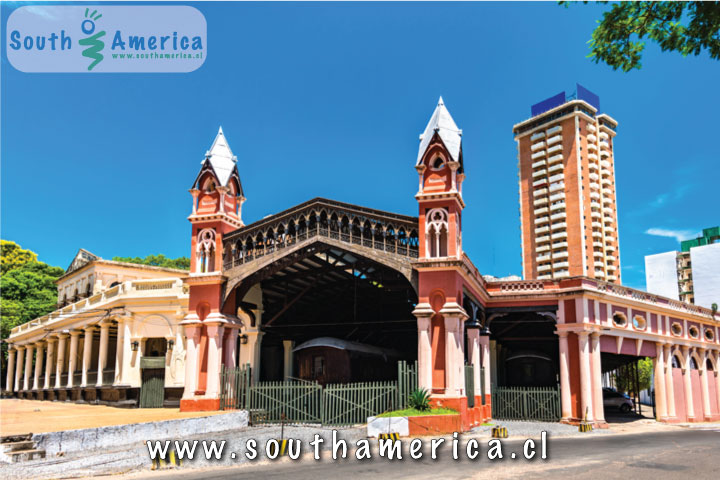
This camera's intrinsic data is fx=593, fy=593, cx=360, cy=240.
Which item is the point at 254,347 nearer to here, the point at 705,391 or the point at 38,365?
the point at 705,391

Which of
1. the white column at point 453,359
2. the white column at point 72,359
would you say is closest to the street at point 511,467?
the white column at point 453,359

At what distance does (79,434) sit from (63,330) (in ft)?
91.9

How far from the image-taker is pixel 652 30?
7828 millimetres

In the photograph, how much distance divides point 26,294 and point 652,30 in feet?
202

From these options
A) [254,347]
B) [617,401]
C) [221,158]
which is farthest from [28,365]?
[617,401]

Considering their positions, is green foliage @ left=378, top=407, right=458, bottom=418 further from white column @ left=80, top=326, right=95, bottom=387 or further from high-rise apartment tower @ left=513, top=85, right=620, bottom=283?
high-rise apartment tower @ left=513, top=85, right=620, bottom=283

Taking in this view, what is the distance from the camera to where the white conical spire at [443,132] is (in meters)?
22.1

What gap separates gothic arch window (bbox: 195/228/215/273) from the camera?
2466 centimetres

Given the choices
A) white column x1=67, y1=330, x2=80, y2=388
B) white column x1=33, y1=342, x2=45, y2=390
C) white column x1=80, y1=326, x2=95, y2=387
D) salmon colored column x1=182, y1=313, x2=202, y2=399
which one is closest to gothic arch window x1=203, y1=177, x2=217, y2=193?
salmon colored column x1=182, y1=313, x2=202, y2=399

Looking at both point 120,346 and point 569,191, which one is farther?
point 569,191

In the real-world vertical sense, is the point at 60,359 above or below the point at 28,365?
above

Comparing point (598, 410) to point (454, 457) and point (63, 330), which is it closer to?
point (454, 457)

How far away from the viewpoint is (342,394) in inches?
820

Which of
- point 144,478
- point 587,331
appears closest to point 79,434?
point 144,478
